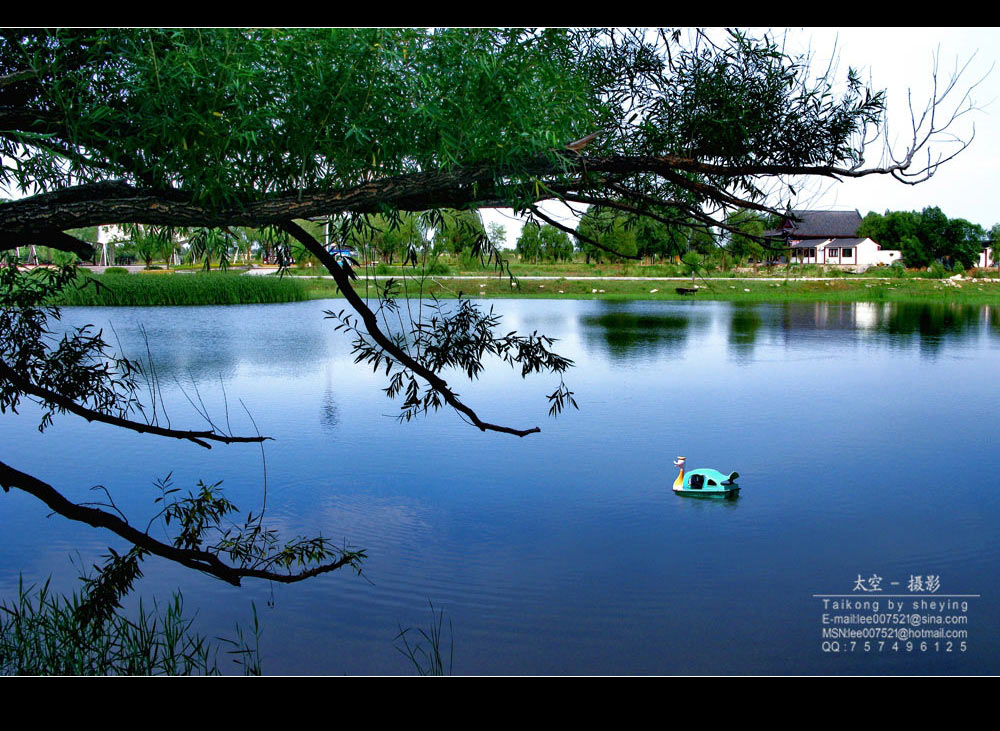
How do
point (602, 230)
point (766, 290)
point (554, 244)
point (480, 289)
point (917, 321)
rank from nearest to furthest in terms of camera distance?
point (602, 230) < point (554, 244) < point (480, 289) < point (766, 290) < point (917, 321)

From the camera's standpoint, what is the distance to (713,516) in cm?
503

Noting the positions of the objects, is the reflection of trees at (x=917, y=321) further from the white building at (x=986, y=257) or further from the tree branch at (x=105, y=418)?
the tree branch at (x=105, y=418)

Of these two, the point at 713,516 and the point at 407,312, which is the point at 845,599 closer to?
the point at 713,516

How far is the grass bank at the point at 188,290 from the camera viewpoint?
5.17 meters

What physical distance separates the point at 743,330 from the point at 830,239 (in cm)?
642

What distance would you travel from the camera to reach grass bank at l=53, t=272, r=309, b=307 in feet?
17.0

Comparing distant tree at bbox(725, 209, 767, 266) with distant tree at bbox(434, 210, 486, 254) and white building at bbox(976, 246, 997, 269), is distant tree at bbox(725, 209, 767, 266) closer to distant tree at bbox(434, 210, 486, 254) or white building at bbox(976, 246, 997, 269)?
distant tree at bbox(434, 210, 486, 254)

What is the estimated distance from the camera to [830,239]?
4.90 metres

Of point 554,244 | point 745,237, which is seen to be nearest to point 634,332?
point 554,244

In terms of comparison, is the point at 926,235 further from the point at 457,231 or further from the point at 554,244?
the point at 457,231

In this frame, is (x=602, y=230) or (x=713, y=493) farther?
(x=713, y=493)

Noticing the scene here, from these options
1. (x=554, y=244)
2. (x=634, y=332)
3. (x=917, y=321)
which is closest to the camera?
(x=554, y=244)
